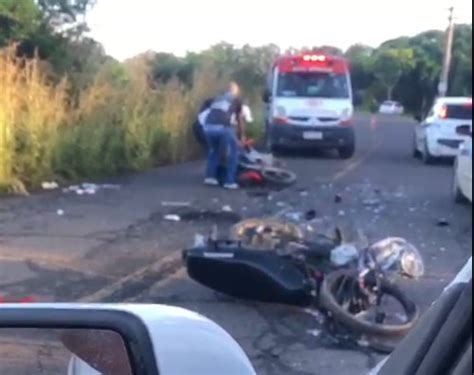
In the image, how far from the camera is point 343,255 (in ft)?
33.5

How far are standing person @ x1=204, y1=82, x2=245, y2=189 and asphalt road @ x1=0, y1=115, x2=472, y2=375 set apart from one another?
61 cm

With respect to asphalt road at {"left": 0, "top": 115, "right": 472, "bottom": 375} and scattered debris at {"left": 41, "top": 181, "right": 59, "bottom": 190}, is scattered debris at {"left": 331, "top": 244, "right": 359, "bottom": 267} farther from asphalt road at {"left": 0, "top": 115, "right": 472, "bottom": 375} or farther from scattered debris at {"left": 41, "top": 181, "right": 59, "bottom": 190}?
scattered debris at {"left": 41, "top": 181, "right": 59, "bottom": 190}

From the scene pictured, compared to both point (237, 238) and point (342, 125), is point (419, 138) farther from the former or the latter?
point (237, 238)

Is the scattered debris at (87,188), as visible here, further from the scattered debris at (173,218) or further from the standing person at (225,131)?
the scattered debris at (173,218)

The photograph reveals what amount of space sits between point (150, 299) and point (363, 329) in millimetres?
2204

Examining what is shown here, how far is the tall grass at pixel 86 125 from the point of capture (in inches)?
791

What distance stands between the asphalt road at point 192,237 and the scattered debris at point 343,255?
1.75 feet

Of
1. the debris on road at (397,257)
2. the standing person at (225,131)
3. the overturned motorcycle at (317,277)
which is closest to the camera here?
the overturned motorcycle at (317,277)

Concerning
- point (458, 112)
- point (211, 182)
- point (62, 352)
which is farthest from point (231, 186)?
point (62, 352)

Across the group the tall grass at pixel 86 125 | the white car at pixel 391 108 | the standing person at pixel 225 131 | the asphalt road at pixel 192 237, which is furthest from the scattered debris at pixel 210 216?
the white car at pixel 391 108

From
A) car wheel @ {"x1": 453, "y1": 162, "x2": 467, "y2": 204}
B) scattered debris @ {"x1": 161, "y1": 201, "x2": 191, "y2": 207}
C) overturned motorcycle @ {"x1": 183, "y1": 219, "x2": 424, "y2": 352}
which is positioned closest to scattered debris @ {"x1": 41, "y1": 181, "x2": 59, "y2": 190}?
scattered debris @ {"x1": 161, "y1": 201, "x2": 191, "y2": 207}

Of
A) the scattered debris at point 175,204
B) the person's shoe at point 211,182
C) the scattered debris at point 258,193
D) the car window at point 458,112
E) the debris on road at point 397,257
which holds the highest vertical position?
the debris on road at point 397,257

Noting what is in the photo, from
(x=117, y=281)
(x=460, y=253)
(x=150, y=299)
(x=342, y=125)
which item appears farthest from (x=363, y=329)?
(x=342, y=125)

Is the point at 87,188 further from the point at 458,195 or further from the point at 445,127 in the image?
the point at 445,127
